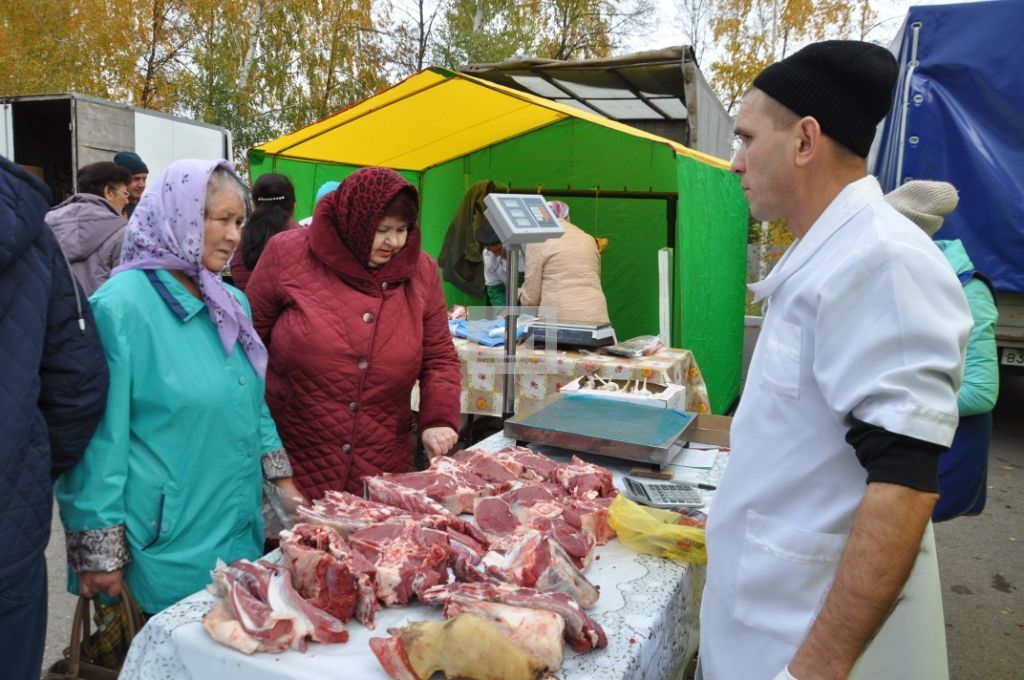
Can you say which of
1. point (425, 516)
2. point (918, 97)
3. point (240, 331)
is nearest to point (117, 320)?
point (240, 331)

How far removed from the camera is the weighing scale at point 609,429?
106 inches

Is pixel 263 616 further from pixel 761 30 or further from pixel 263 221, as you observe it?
pixel 761 30

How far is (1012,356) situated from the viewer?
22.1ft

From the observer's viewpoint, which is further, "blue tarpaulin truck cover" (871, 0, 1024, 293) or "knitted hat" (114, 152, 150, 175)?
"knitted hat" (114, 152, 150, 175)

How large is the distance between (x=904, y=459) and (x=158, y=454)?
1.80m

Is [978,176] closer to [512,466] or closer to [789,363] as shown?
[512,466]

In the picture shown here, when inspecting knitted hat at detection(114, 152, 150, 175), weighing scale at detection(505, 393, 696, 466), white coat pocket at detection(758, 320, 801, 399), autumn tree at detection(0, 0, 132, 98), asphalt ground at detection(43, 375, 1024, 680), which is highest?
autumn tree at detection(0, 0, 132, 98)

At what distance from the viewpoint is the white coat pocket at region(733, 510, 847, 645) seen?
1.32 meters

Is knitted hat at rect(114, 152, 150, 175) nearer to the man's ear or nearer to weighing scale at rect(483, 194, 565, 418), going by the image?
weighing scale at rect(483, 194, 565, 418)

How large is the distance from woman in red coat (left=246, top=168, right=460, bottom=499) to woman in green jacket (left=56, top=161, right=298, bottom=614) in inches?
16.4

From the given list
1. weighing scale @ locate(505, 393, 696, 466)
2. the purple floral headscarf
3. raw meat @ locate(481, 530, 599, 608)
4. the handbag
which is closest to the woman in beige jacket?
weighing scale @ locate(505, 393, 696, 466)

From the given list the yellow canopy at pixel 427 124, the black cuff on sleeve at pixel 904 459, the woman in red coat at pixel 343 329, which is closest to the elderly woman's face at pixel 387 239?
the woman in red coat at pixel 343 329

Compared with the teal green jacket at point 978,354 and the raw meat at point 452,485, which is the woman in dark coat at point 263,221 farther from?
the teal green jacket at point 978,354

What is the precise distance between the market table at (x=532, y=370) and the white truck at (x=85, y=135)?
862 cm
